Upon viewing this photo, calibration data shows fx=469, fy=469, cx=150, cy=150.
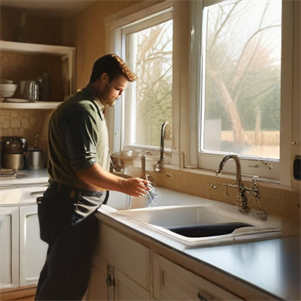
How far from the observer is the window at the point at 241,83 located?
2.18 meters

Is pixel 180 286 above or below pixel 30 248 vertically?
above

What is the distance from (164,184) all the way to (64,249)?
35.7 inches

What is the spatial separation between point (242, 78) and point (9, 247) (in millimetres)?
1917

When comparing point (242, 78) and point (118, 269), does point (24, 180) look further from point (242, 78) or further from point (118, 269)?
point (242, 78)

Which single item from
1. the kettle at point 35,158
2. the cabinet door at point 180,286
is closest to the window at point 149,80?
the kettle at point 35,158

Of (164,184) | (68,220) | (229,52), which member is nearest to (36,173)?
(164,184)

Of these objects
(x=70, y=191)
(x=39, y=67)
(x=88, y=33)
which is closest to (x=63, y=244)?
(x=70, y=191)

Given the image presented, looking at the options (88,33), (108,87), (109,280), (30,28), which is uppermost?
(30,28)

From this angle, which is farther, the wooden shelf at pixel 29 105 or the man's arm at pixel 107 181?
the wooden shelf at pixel 29 105

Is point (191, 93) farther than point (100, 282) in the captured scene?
Yes

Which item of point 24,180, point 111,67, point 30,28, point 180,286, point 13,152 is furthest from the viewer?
point 30,28

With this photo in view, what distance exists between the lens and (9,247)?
3.16m

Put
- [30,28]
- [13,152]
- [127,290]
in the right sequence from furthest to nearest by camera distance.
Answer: [30,28], [13,152], [127,290]

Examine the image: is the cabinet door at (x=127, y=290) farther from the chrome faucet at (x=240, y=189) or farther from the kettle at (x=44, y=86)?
the kettle at (x=44, y=86)
